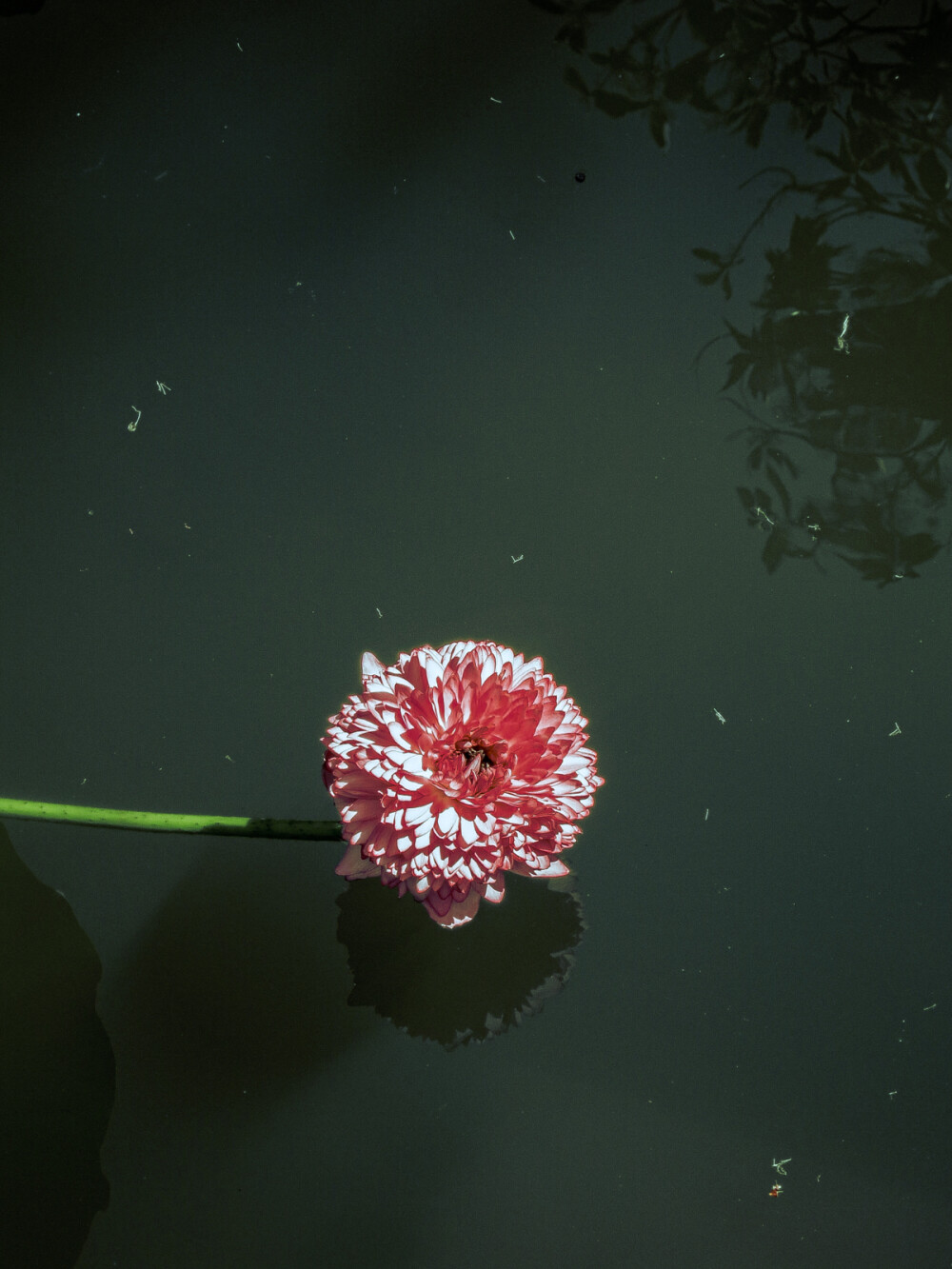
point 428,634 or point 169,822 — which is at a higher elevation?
point 428,634

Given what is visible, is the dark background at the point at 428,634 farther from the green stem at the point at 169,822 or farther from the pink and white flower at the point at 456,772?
the pink and white flower at the point at 456,772

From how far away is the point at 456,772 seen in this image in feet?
1.50

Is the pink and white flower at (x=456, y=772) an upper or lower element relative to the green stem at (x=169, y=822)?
upper

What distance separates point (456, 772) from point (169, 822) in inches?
8.0

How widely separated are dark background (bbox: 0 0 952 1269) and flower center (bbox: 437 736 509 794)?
5.5 inches

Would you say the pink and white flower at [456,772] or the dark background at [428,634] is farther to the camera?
the dark background at [428,634]

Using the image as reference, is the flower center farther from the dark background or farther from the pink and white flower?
the dark background

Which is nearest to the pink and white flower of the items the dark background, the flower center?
the flower center

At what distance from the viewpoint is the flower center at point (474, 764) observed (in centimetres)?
46

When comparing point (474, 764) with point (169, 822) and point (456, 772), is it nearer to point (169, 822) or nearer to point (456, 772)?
point (456, 772)

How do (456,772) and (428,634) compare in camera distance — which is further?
(428,634)

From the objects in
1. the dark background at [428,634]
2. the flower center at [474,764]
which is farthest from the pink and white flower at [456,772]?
the dark background at [428,634]

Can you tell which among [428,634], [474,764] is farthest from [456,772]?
[428,634]

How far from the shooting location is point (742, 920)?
57cm
